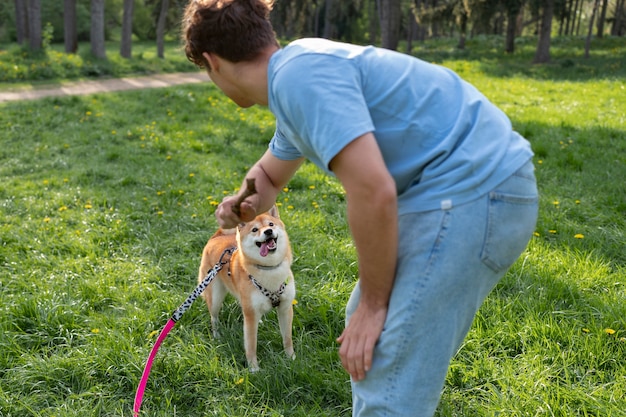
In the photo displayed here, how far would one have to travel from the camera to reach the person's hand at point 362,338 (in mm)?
1609

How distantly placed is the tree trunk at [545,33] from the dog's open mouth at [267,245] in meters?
20.4

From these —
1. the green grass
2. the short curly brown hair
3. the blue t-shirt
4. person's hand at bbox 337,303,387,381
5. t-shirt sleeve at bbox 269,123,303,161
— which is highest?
the short curly brown hair

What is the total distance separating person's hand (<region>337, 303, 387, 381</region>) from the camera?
161 cm

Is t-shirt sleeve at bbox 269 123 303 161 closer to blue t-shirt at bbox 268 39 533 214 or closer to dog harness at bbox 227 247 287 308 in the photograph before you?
blue t-shirt at bbox 268 39 533 214

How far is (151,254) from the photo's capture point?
191 inches

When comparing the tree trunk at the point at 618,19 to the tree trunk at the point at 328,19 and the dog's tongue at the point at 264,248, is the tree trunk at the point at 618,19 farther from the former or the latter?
the dog's tongue at the point at 264,248

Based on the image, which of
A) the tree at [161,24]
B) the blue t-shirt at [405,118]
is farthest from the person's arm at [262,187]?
the tree at [161,24]

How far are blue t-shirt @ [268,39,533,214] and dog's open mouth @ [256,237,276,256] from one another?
1774mm

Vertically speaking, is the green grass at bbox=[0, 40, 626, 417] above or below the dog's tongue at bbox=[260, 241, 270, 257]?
below

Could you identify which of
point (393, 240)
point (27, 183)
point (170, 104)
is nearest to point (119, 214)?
point (27, 183)

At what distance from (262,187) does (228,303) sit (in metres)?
1.97

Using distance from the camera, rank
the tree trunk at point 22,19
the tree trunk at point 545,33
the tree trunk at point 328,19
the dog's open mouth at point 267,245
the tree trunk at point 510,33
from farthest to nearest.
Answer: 1. the tree trunk at point 328,19
2. the tree trunk at point 22,19
3. the tree trunk at point 510,33
4. the tree trunk at point 545,33
5. the dog's open mouth at point 267,245

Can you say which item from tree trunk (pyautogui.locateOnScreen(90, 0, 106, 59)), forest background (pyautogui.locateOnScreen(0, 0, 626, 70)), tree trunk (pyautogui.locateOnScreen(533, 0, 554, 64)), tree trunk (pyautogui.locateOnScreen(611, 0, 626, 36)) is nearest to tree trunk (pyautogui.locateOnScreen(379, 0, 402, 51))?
forest background (pyautogui.locateOnScreen(0, 0, 626, 70))

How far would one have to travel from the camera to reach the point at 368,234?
1459mm
